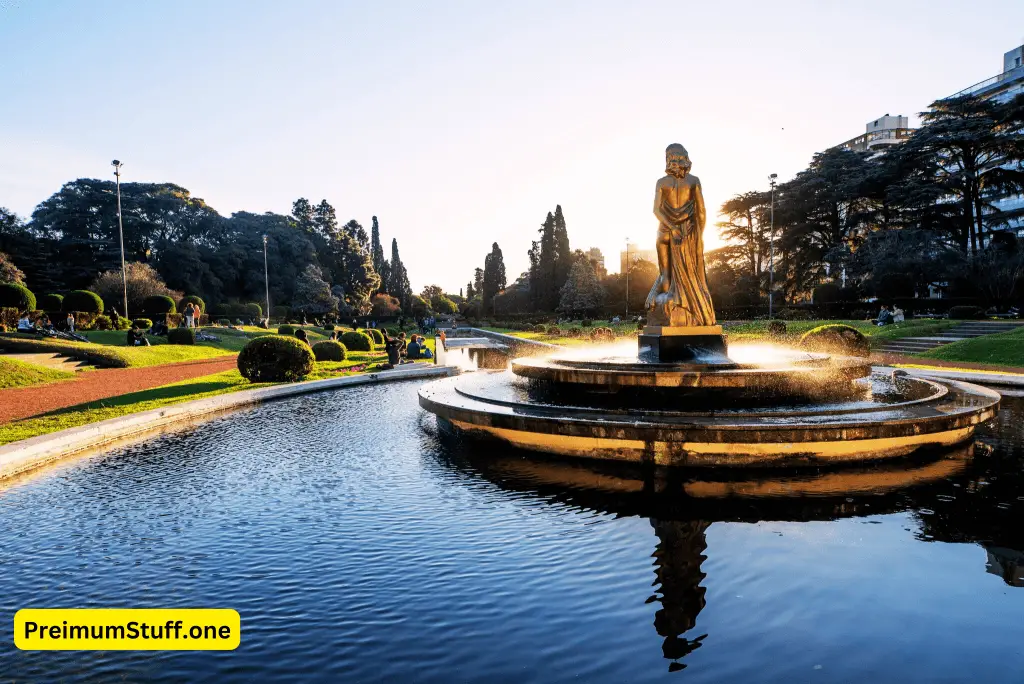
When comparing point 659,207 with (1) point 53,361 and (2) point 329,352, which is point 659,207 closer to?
(2) point 329,352

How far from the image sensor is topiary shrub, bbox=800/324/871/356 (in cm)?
1548

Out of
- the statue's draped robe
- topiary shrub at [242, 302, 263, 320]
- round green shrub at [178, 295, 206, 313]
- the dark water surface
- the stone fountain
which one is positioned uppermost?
round green shrub at [178, 295, 206, 313]

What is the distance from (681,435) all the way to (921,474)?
2614 millimetres

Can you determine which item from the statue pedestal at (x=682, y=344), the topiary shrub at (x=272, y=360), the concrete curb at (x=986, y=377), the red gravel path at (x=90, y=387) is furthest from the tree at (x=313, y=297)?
the concrete curb at (x=986, y=377)

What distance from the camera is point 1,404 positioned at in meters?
12.5

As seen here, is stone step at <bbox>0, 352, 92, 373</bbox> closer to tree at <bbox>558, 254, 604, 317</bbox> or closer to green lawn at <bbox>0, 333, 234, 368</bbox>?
green lawn at <bbox>0, 333, 234, 368</bbox>

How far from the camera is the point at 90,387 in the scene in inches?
600

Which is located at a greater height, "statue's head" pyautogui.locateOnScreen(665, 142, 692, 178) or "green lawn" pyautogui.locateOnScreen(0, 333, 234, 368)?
"statue's head" pyautogui.locateOnScreen(665, 142, 692, 178)

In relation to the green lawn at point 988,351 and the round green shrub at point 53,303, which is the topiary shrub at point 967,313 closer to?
the green lawn at point 988,351

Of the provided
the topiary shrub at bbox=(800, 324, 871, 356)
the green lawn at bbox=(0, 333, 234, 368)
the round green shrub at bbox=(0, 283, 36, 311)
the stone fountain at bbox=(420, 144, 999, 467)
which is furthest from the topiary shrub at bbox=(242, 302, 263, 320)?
the topiary shrub at bbox=(800, 324, 871, 356)

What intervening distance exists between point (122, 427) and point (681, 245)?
9855mm

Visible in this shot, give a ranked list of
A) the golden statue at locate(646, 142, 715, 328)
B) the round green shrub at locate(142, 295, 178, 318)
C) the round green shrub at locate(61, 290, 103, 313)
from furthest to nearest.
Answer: the round green shrub at locate(142, 295, 178, 318) < the round green shrub at locate(61, 290, 103, 313) < the golden statue at locate(646, 142, 715, 328)

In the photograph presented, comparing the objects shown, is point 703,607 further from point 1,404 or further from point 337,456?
point 1,404

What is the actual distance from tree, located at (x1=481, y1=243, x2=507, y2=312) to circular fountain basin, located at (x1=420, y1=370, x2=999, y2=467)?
69.2 meters
